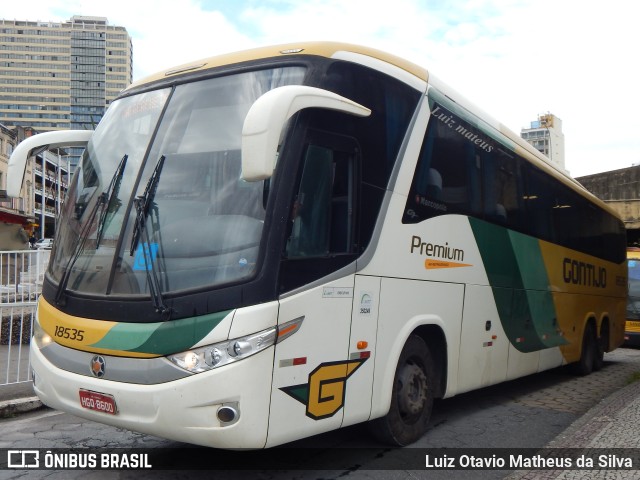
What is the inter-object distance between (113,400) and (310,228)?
5.89ft

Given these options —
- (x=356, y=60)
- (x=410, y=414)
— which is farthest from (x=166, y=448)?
(x=356, y=60)

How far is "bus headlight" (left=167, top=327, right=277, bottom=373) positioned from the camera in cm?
400

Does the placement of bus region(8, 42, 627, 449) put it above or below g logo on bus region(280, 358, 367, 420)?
above

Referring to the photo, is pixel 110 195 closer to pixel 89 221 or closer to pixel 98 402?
pixel 89 221

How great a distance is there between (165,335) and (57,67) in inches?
8159

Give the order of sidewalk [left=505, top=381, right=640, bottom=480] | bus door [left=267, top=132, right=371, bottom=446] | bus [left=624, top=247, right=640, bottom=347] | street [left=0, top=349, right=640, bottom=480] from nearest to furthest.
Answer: bus door [left=267, top=132, right=371, bottom=446], sidewalk [left=505, top=381, right=640, bottom=480], street [left=0, top=349, right=640, bottom=480], bus [left=624, top=247, right=640, bottom=347]

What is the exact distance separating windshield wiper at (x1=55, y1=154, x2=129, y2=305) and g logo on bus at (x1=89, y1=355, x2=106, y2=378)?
2.22ft

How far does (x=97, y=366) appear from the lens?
14.2 ft

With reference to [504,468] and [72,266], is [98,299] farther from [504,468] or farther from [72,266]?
[504,468]

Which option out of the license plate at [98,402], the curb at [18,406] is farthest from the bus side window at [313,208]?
the curb at [18,406]

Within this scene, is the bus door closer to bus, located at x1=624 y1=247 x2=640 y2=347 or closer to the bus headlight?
the bus headlight

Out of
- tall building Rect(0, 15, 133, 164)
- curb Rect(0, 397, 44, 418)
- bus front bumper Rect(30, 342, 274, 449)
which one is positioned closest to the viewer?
bus front bumper Rect(30, 342, 274, 449)

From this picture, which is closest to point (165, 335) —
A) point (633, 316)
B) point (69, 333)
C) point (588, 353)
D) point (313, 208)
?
point (69, 333)


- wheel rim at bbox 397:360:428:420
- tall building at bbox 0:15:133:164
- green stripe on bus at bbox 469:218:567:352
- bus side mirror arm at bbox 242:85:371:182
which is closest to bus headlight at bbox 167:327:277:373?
bus side mirror arm at bbox 242:85:371:182
